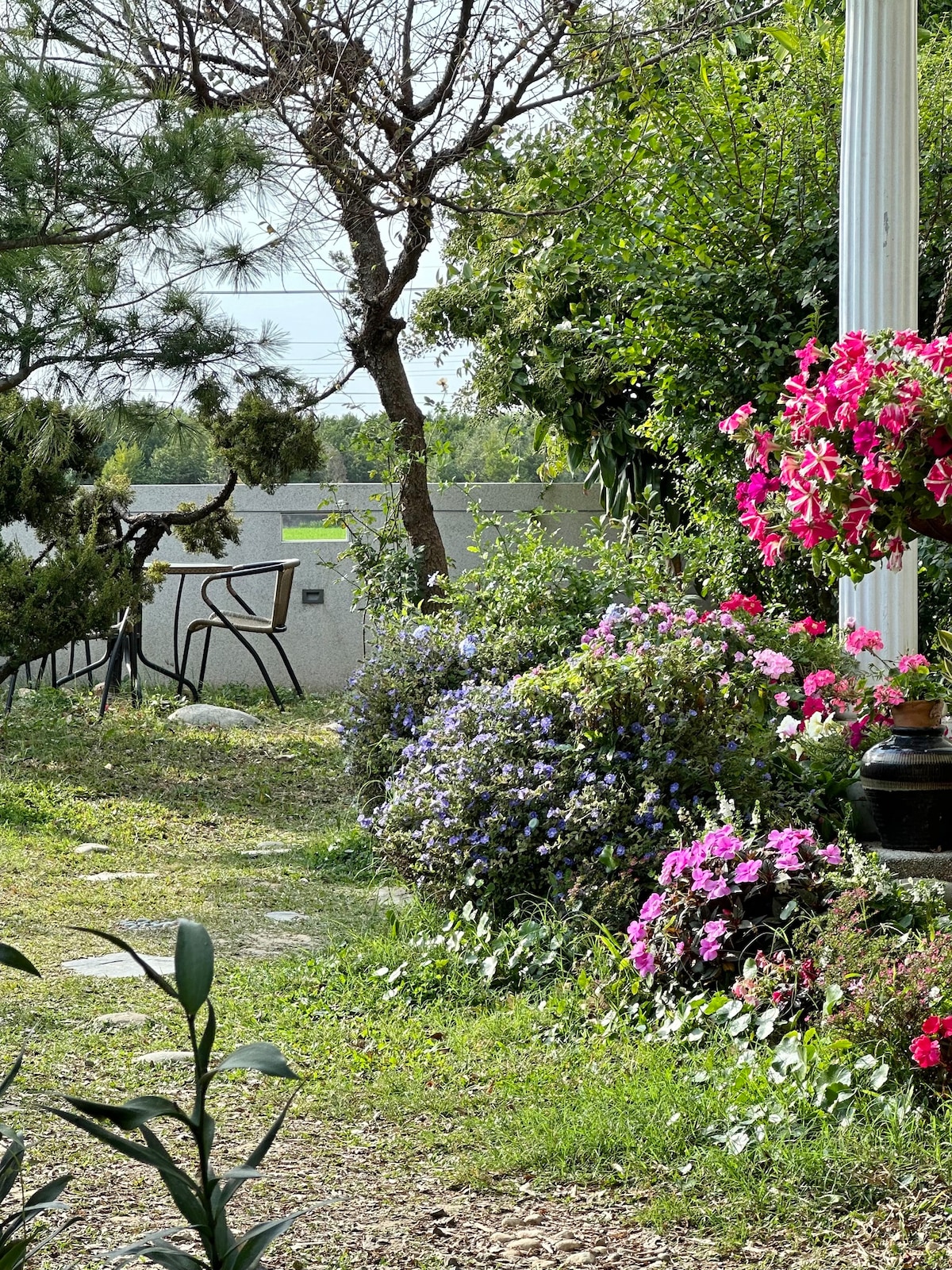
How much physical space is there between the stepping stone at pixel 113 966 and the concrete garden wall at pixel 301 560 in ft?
17.4

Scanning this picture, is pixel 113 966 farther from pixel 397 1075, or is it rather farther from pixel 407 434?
pixel 407 434

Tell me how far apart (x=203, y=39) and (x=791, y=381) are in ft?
13.7

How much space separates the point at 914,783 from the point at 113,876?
262 cm

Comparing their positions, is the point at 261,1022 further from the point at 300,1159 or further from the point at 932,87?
the point at 932,87

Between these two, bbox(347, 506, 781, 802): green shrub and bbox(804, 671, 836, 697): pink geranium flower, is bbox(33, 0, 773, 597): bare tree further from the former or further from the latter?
bbox(804, 671, 836, 697): pink geranium flower

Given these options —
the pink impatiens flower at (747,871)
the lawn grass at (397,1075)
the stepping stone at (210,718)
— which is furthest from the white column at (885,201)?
the stepping stone at (210,718)

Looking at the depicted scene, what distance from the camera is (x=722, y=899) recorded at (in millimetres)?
2768

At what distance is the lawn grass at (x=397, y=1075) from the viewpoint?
195 centimetres

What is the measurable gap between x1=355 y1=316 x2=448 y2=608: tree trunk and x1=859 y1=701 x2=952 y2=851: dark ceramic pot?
3.98 meters

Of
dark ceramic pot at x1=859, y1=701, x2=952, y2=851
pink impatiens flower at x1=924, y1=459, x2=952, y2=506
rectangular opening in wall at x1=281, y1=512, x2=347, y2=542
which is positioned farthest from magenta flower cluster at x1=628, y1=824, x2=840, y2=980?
rectangular opening in wall at x1=281, y1=512, x2=347, y2=542

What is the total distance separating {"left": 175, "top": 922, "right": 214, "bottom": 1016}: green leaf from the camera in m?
0.74

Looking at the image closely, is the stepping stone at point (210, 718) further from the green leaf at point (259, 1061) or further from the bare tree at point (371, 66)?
the green leaf at point (259, 1061)

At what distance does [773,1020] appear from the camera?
7.93 feet

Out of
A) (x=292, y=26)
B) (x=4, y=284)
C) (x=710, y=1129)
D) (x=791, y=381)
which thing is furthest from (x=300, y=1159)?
(x=292, y=26)
